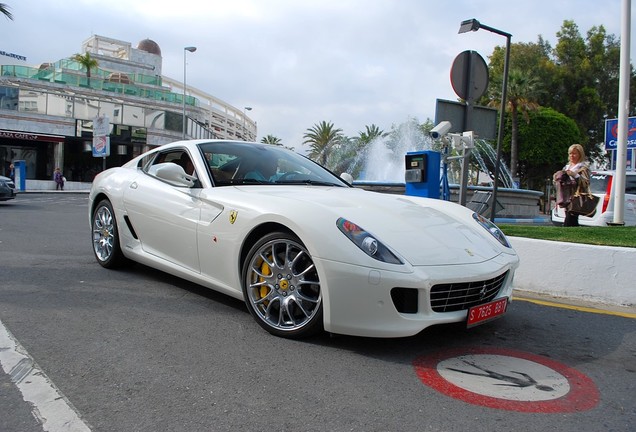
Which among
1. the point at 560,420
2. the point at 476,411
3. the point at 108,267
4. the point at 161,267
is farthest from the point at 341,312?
the point at 108,267

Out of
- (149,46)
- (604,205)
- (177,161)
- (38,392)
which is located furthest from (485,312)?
(149,46)

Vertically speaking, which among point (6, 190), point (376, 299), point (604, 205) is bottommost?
point (376, 299)

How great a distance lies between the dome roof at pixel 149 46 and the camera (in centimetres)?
7394

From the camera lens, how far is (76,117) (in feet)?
127

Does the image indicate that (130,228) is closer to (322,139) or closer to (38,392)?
(38,392)

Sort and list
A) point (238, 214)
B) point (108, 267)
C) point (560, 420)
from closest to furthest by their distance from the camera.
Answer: point (560, 420), point (238, 214), point (108, 267)

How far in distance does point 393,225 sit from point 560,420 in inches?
55.2

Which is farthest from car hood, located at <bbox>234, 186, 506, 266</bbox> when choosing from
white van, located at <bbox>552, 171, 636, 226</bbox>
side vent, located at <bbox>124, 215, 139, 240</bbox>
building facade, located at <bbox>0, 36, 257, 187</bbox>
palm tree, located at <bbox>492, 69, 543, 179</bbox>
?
palm tree, located at <bbox>492, 69, 543, 179</bbox>

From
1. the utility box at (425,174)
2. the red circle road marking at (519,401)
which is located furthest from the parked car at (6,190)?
the red circle road marking at (519,401)

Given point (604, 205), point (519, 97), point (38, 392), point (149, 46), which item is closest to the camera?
point (38, 392)

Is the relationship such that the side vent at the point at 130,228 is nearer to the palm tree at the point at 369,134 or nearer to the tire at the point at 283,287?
the tire at the point at 283,287

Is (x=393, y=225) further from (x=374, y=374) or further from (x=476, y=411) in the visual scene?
(x=476, y=411)

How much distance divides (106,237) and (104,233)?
59 mm

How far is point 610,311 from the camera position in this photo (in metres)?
4.34
